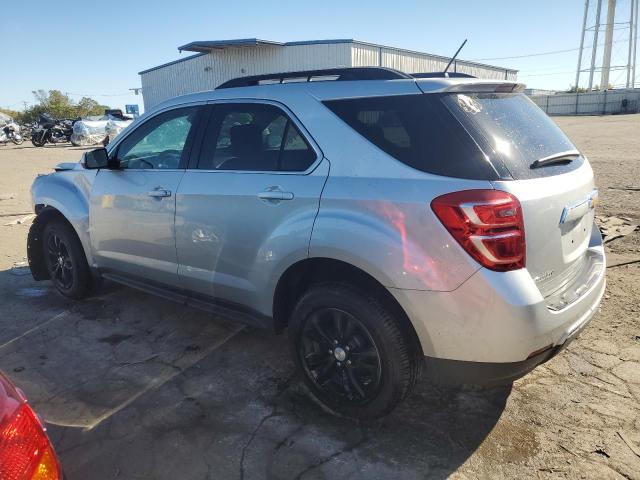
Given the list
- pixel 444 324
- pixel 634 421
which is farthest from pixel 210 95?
pixel 634 421

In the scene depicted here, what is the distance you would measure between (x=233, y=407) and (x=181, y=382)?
1.58ft

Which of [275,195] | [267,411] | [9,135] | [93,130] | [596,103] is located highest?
[596,103]

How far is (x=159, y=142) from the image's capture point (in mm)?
3730

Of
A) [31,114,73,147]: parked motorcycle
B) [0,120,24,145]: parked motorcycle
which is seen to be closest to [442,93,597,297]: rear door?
[31,114,73,147]: parked motorcycle

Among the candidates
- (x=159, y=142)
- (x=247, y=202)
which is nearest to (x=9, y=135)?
(x=159, y=142)

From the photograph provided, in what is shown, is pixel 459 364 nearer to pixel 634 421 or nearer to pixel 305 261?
pixel 305 261

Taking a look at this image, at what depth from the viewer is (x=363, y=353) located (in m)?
2.58

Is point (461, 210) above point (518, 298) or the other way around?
above

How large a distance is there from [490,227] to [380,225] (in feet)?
1.64

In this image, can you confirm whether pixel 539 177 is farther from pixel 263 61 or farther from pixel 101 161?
pixel 263 61

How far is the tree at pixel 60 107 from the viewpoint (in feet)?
185

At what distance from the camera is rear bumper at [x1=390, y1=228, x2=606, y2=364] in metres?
2.13

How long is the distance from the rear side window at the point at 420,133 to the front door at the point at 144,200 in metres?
1.41

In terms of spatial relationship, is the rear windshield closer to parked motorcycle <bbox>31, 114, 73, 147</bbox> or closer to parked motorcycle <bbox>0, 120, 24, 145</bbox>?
parked motorcycle <bbox>31, 114, 73, 147</bbox>
